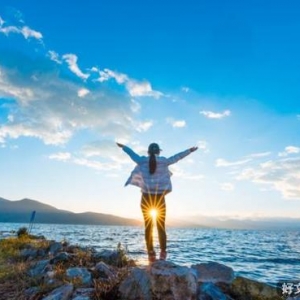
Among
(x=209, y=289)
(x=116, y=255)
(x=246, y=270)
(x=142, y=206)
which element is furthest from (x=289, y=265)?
(x=209, y=289)

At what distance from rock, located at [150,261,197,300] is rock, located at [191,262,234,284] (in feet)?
5.17

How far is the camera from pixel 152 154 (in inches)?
378

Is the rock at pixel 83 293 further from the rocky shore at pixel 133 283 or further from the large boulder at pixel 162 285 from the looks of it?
the large boulder at pixel 162 285

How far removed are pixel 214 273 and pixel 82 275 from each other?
2709mm

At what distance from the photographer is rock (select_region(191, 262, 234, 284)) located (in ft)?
25.3

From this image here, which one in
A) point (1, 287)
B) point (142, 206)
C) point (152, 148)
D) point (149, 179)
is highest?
point (152, 148)

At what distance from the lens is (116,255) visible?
11422mm

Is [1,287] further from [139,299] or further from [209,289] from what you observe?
[209,289]

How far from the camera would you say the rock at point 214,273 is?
304 inches

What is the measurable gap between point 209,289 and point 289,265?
52.5 feet

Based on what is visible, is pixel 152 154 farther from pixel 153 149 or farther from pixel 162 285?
pixel 162 285

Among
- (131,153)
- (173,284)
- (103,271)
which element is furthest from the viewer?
(131,153)

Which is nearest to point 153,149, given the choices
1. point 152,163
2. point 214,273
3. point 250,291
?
point 152,163

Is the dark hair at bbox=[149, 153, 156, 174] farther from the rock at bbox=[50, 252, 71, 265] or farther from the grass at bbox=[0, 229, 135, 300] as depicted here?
the rock at bbox=[50, 252, 71, 265]
